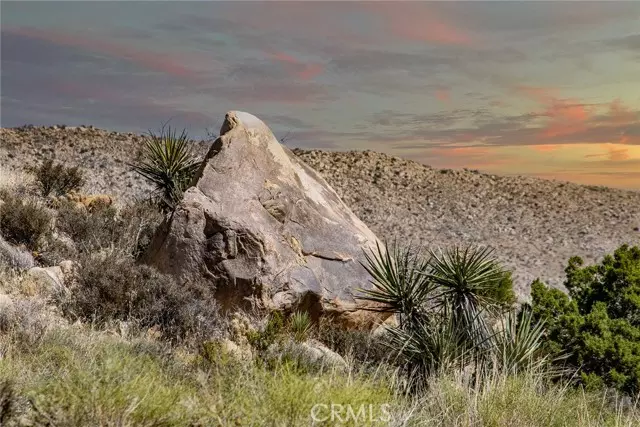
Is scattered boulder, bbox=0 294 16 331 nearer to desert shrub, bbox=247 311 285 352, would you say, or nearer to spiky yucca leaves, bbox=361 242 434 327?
desert shrub, bbox=247 311 285 352

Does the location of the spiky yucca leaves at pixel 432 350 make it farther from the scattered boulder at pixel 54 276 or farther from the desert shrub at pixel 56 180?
the desert shrub at pixel 56 180

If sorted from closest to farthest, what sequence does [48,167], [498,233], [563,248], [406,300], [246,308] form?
[406,300] → [246,308] → [48,167] → [563,248] → [498,233]

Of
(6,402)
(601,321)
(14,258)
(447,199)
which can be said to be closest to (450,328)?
(601,321)

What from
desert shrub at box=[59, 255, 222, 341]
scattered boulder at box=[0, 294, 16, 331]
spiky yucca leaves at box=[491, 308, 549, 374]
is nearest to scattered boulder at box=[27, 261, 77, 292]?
desert shrub at box=[59, 255, 222, 341]

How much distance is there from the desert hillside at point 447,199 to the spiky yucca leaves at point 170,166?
1.50m

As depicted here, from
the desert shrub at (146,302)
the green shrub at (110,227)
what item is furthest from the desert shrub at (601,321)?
the green shrub at (110,227)

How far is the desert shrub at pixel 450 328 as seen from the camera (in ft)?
27.0

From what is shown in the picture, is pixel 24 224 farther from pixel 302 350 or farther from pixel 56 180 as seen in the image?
pixel 302 350

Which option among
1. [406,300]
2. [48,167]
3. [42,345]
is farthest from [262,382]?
[48,167]

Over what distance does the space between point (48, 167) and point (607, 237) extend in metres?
14.5

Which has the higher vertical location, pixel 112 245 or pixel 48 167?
pixel 48 167

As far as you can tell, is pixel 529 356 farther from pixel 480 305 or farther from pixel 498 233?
pixel 498 233

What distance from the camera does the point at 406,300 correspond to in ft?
28.9

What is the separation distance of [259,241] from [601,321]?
4349mm
